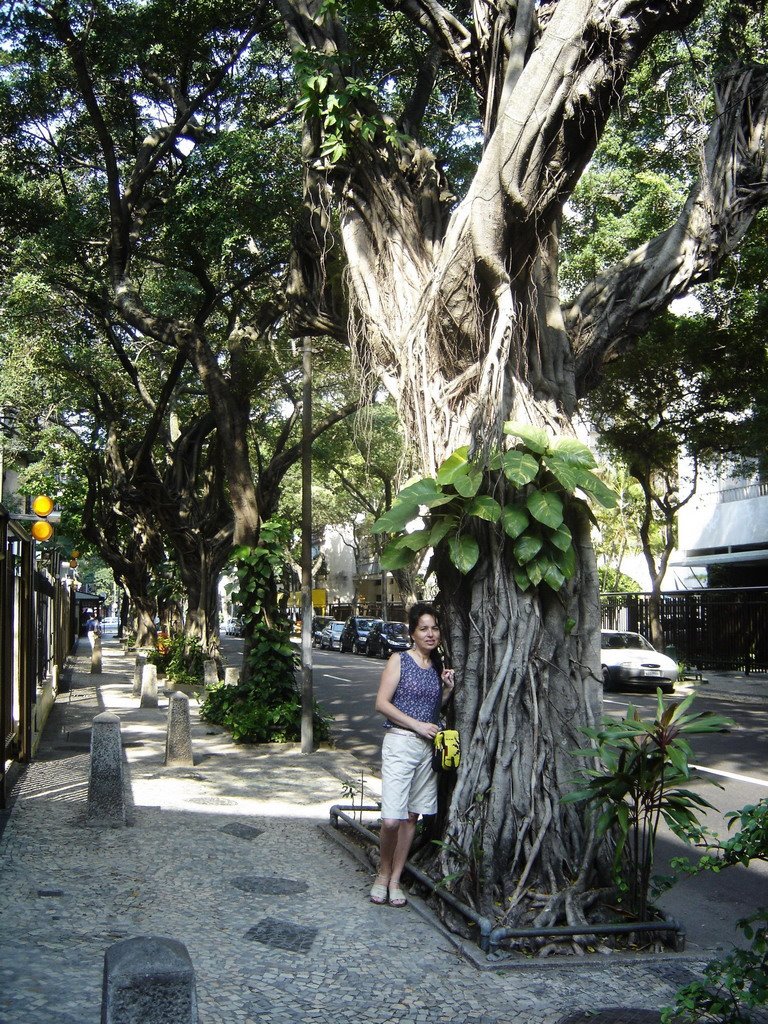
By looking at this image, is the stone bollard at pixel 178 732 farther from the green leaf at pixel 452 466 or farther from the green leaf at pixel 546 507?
the green leaf at pixel 546 507

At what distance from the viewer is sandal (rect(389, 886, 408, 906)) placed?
6.11 metres

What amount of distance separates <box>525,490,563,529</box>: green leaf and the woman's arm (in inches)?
47.3

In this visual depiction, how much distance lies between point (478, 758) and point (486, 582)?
105cm

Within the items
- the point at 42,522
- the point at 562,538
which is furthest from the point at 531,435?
the point at 42,522

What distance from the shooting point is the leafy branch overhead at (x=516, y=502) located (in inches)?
235

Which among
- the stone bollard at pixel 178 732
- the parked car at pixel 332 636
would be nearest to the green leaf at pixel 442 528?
the stone bollard at pixel 178 732

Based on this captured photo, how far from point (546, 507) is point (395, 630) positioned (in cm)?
3105

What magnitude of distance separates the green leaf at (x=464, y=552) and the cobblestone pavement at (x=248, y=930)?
203cm

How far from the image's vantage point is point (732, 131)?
6.70m

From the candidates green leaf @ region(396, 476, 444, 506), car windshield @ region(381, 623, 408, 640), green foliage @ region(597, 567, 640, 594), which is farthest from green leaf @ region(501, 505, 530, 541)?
green foliage @ region(597, 567, 640, 594)

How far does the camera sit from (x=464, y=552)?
6.15 metres

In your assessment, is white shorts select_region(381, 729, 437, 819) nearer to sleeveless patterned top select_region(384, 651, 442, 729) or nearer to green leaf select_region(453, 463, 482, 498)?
sleeveless patterned top select_region(384, 651, 442, 729)

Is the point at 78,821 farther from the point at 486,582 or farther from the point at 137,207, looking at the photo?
the point at 137,207

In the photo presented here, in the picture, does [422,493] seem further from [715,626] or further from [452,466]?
[715,626]
